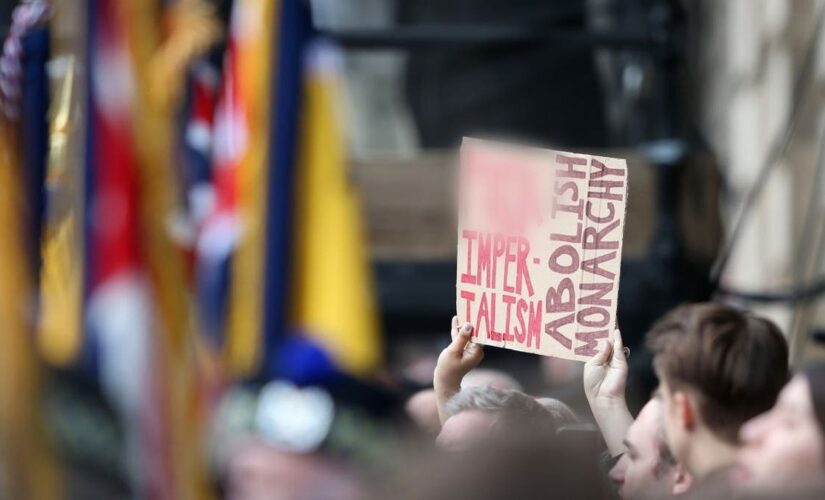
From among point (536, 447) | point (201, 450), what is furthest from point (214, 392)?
point (536, 447)

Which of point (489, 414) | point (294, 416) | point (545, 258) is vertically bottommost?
point (294, 416)

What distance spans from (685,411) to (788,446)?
0.51 ft

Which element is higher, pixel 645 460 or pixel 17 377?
pixel 645 460

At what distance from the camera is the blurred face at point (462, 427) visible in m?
1.95

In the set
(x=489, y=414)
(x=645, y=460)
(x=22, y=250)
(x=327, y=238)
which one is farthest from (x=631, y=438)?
(x=22, y=250)

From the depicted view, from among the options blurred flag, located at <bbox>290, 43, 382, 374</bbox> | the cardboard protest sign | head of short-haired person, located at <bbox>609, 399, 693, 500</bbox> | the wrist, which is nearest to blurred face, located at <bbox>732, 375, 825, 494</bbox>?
head of short-haired person, located at <bbox>609, 399, 693, 500</bbox>

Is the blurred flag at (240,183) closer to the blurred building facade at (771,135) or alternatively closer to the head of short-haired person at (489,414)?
the blurred building facade at (771,135)

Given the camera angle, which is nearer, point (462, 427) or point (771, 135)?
point (462, 427)

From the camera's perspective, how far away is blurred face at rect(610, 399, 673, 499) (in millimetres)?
2066

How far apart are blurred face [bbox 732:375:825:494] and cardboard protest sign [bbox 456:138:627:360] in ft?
0.74

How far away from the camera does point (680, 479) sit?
2.09 metres

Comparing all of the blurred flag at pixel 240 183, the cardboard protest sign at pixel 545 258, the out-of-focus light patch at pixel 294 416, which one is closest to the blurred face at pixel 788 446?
the cardboard protest sign at pixel 545 258

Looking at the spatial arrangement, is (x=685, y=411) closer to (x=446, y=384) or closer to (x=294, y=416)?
(x=446, y=384)

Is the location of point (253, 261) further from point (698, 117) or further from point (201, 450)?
point (698, 117)
